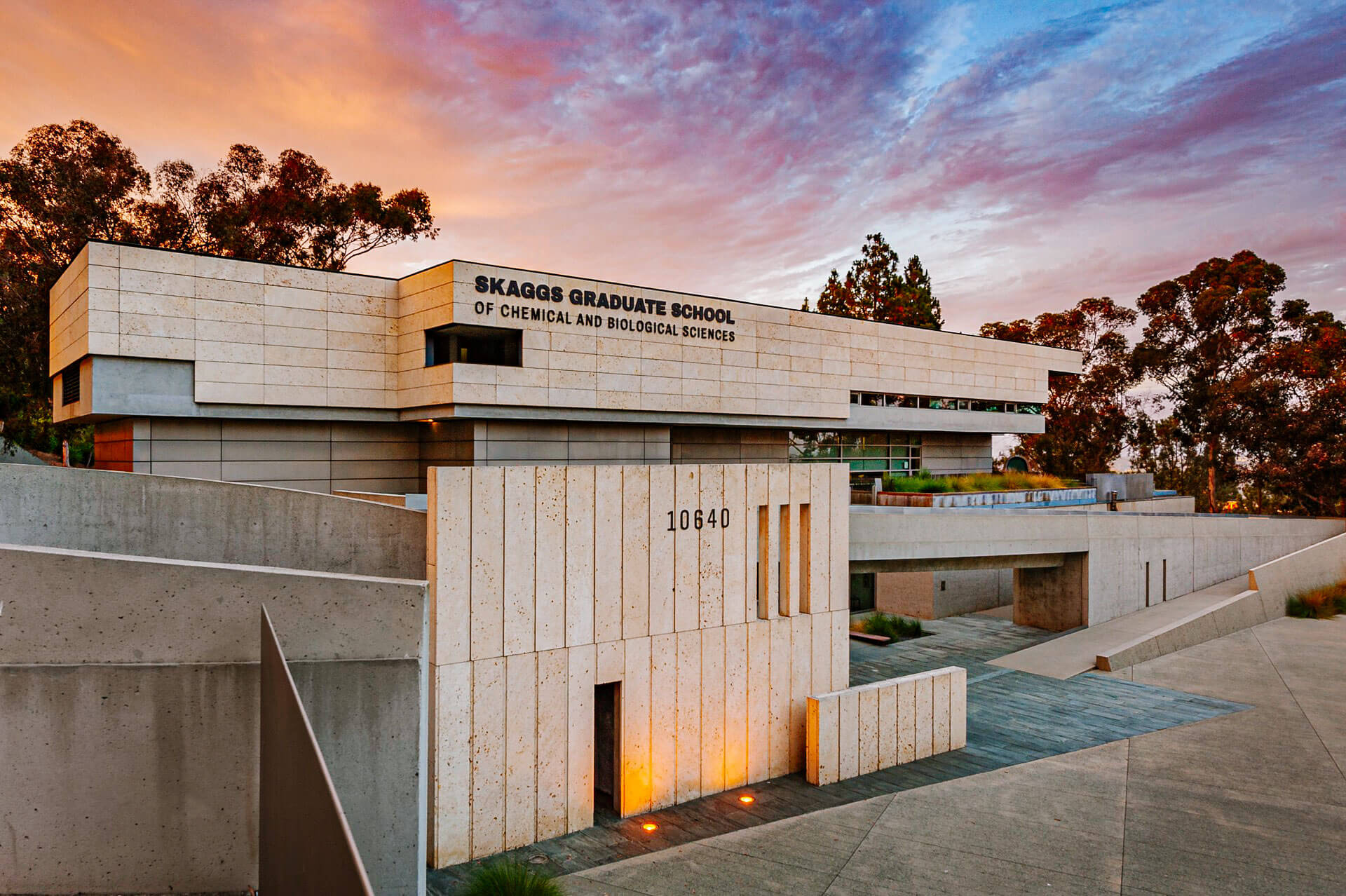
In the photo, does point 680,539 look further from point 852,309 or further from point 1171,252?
point 852,309

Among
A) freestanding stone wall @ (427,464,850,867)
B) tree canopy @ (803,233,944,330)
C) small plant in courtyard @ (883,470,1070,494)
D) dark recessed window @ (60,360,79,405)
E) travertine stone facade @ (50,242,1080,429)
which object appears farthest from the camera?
tree canopy @ (803,233,944,330)

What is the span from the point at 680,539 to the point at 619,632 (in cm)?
175

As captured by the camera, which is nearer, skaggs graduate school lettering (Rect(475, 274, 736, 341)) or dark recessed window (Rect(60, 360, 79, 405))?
dark recessed window (Rect(60, 360, 79, 405))

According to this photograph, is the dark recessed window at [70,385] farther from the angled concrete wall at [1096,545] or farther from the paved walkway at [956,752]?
the angled concrete wall at [1096,545]

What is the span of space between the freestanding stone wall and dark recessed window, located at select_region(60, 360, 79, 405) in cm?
1524

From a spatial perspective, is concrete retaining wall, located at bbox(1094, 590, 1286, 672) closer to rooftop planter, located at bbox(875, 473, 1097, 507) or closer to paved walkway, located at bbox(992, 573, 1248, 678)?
paved walkway, located at bbox(992, 573, 1248, 678)

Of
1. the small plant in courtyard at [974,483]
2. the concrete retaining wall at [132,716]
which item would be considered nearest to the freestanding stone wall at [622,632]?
the concrete retaining wall at [132,716]

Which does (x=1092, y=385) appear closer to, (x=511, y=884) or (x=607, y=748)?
(x=607, y=748)

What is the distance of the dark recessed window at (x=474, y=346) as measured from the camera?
20688 mm

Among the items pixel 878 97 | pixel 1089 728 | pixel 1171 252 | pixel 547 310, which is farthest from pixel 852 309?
pixel 1089 728

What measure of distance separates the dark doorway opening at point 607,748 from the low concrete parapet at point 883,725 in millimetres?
3440

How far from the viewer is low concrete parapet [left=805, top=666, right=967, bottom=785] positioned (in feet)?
40.7

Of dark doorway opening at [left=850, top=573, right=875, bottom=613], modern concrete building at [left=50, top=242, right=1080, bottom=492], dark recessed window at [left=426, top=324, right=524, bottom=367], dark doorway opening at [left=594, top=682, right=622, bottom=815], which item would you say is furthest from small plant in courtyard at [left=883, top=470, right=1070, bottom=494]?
dark doorway opening at [left=594, top=682, right=622, bottom=815]

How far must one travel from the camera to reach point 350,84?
74.6 ft
